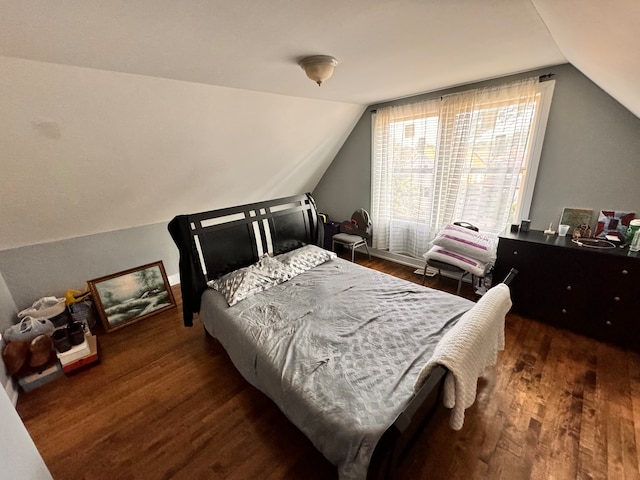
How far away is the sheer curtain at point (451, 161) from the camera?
243 cm

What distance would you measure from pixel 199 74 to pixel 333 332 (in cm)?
195

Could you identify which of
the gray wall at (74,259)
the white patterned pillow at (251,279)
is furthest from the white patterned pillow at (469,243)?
the gray wall at (74,259)

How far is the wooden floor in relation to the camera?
1.32m

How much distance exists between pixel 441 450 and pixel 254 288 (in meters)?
1.56

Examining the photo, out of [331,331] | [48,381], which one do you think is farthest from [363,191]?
[48,381]

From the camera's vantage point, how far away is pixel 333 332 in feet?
5.27

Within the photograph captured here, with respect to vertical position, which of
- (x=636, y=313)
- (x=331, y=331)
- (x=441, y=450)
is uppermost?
(x=331, y=331)

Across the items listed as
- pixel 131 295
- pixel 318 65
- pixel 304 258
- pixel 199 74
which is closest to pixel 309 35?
pixel 318 65

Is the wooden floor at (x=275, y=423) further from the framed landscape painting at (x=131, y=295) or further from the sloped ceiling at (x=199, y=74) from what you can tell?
the sloped ceiling at (x=199, y=74)

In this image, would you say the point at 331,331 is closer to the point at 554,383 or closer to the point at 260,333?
the point at 260,333

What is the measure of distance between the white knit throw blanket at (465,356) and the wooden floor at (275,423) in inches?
13.7

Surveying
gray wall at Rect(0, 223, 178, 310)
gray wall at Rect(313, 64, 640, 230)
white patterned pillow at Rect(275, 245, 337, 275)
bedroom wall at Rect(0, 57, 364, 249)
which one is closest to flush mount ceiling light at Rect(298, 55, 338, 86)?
bedroom wall at Rect(0, 57, 364, 249)

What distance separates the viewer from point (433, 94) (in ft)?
9.32

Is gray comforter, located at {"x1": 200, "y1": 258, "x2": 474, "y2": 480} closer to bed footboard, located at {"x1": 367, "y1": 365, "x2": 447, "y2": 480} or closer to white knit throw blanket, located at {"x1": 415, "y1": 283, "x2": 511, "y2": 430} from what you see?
bed footboard, located at {"x1": 367, "y1": 365, "x2": 447, "y2": 480}
